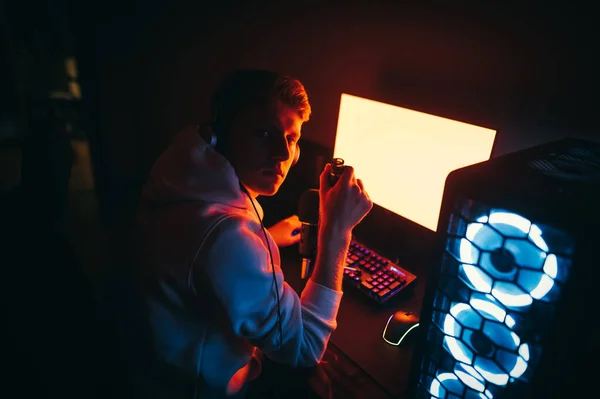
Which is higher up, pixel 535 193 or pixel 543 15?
pixel 543 15

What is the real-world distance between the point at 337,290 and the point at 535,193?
1.52 ft

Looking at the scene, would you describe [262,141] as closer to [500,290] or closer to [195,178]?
[195,178]

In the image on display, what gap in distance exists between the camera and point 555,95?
93cm

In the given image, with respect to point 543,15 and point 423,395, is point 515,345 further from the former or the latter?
point 543,15

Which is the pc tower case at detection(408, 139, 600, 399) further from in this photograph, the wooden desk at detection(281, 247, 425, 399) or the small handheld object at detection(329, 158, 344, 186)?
the small handheld object at detection(329, 158, 344, 186)

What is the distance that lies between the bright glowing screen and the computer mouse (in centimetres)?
29

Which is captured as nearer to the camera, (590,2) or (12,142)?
(590,2)

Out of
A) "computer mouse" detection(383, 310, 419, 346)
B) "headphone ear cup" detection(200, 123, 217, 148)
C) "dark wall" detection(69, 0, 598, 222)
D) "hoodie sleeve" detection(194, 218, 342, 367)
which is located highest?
"dark wall" detection(69, 0, 598, 222)

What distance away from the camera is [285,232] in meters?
1.21

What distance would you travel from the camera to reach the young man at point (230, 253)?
69 cm

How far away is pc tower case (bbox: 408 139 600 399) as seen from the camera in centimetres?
44

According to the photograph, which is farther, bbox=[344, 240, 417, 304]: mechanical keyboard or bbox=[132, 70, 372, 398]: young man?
bbox=[344, 240, 417, 304]: mechanical keyboard

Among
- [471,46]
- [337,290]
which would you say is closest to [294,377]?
[337,290]

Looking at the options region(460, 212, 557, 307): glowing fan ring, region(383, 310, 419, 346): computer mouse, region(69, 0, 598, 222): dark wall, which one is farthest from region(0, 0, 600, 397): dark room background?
region(460, 212, 557, 307): glowing fan ring
